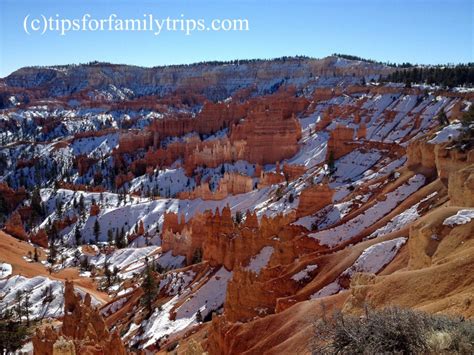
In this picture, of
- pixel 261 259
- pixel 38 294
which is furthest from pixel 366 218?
pixel 38 294

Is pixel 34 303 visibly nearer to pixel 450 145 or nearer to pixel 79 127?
pixel 450 145

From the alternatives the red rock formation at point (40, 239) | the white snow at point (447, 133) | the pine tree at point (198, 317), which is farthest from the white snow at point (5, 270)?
the white snow at point (447, 133)

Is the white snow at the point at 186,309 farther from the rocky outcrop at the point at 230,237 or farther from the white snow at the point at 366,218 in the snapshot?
the white snow at the point at 366,218

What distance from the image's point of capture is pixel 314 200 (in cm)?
4500

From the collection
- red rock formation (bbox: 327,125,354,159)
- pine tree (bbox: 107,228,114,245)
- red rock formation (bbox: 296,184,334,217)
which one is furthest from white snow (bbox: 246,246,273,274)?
pine tree (bbox: 107,228,114,245)

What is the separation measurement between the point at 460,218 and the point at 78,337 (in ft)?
70.3

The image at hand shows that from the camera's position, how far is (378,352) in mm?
9555

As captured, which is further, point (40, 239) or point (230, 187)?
point (230, 187)

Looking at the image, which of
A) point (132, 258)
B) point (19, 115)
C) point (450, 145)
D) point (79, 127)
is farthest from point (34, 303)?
point (19, 115)

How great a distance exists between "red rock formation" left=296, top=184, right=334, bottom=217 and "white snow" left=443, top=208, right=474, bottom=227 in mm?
22369

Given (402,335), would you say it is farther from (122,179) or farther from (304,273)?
(122,179)

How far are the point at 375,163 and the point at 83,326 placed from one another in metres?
44.7

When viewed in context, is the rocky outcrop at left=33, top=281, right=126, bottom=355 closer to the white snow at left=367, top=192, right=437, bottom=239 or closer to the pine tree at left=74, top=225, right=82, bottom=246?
the white snow at left=367, top=192, right=437, bottom=239

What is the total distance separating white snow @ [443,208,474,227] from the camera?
2126cm
